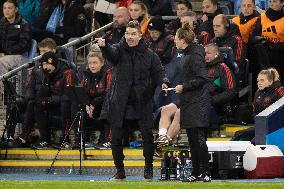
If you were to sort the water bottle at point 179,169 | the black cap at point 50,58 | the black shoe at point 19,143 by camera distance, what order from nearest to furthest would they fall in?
1. the water bottle at point 179,169
2. the black cap at point 50,58
3. the black shoe at point 19,143

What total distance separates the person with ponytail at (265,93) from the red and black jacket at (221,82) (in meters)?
0.60

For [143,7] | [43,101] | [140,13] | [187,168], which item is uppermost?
[143,7]

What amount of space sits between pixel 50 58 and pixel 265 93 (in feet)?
15.9

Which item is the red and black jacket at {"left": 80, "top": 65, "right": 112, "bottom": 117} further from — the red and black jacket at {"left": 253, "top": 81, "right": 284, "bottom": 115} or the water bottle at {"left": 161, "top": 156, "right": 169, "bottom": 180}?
the water bottle at {"left": 161, "top": 156, "right": 169, "bottom": 180}

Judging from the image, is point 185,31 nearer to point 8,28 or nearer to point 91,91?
point 91,91

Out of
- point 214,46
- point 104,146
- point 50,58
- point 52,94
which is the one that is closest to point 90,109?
point 104,146

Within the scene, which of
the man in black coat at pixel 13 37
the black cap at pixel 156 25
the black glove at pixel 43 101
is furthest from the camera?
the man in black coat at pixel 13 37

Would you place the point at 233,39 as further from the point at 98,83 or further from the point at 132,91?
the point at 132,91

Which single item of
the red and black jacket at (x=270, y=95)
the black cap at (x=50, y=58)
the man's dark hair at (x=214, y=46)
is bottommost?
the red and black jacket at (x=270, y=95)

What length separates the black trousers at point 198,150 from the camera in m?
19.2

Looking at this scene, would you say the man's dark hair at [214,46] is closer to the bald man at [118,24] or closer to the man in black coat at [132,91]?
the bald man at [118,24]

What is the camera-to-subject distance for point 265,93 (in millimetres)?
22891

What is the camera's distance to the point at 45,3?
28.4 metres

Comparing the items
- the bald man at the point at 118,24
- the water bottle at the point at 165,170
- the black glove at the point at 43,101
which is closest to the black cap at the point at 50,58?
the black glove at the point at 43,101
